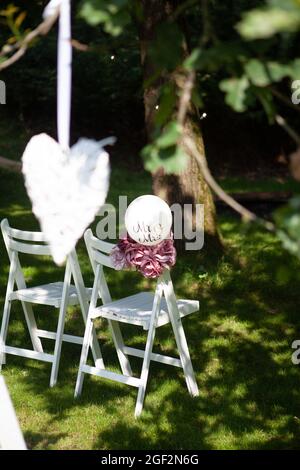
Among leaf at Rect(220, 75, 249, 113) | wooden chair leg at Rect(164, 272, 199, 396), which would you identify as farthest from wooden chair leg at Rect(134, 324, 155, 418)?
leaf at Rect(220, 75, 249, 113)

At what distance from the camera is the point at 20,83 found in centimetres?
1164

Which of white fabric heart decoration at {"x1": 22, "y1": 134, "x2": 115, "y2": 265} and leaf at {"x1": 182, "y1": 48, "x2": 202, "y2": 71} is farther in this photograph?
white fabric heart decoration at {"x1": 22, "y1": 134, "x2": 115, "y2": 265}

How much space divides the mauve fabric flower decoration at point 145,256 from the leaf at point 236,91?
9.08 ft

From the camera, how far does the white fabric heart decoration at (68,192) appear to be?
2289mm

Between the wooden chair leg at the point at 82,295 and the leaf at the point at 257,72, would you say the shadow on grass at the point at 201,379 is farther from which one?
the leaf at the point at 257,72

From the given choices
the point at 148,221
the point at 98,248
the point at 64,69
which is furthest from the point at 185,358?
the point at 64,69

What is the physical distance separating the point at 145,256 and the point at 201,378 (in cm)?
108

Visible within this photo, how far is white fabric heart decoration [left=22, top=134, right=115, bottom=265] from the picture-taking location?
229 centimetres

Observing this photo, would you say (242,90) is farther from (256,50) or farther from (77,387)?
(77,387)

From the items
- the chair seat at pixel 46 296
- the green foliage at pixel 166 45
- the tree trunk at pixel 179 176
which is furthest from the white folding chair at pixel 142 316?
the green foliage at pixel 166 45

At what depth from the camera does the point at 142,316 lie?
4.39 m

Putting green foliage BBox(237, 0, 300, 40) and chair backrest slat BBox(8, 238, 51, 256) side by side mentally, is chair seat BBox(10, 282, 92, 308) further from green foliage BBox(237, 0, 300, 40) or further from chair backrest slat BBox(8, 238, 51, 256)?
green foliage BBox(237, 0, 300, 40)

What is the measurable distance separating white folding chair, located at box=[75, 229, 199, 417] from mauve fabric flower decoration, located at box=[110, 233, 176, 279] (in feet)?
0.39
